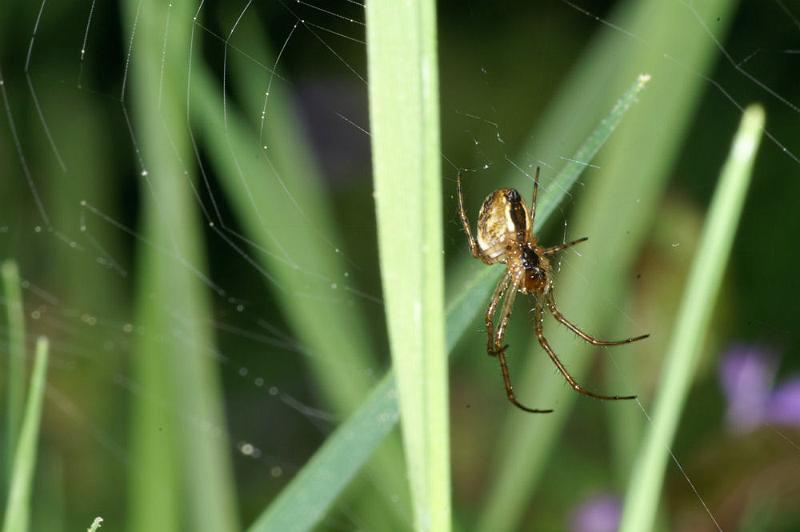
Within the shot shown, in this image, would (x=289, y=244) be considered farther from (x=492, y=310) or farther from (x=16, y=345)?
(x=16, y=345)

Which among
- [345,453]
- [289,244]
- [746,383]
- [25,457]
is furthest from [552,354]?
[25,457]

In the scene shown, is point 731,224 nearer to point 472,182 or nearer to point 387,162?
point 387,162

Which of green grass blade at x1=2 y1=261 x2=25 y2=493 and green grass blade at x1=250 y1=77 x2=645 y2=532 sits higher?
green grass blade at x1=2 y1=261 x2=25 y2=493

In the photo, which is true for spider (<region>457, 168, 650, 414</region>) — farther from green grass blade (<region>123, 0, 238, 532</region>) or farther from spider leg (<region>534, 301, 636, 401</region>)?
green grass blade (<region>123, 0, 238, 532</region>)

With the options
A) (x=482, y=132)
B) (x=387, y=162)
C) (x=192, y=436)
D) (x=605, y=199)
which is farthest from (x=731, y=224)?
(x=482, y=132)

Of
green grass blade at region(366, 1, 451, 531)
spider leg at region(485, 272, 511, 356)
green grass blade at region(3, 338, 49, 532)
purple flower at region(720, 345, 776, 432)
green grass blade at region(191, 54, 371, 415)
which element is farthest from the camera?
purple flower at region(720, 345, 776, 432)

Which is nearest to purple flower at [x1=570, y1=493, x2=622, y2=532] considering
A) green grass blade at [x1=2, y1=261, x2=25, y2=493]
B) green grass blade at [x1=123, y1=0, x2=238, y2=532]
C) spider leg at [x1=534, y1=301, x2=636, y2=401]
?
spider leg at [x1=534, y1=301, x2=636, y2=401]
